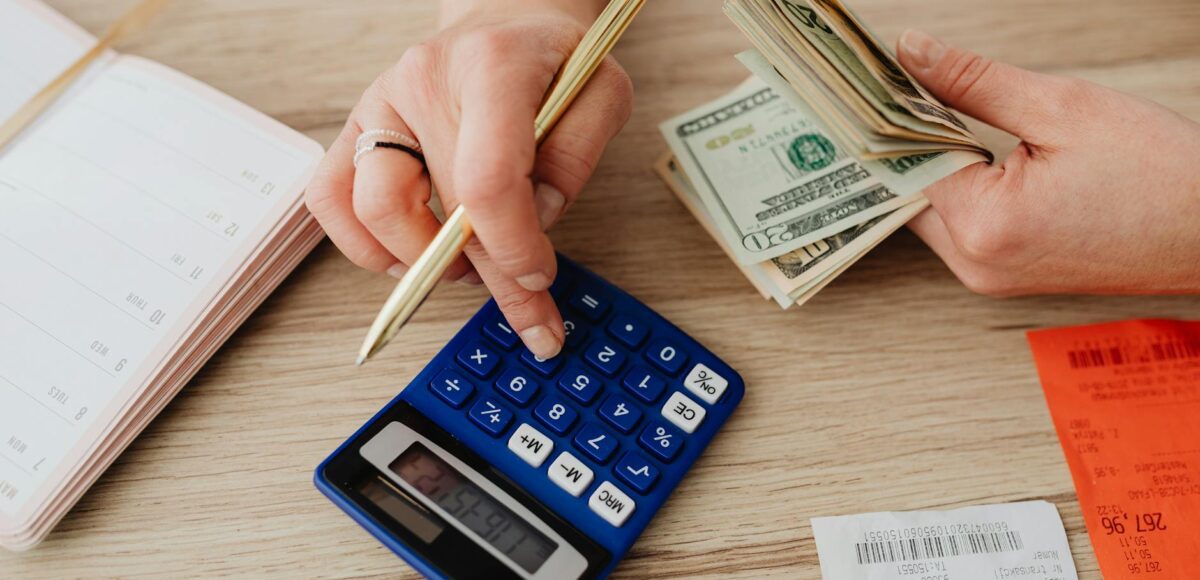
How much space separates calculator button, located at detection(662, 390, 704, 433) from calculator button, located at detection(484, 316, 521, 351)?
121 mm

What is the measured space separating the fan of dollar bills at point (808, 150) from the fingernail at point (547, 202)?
154mm

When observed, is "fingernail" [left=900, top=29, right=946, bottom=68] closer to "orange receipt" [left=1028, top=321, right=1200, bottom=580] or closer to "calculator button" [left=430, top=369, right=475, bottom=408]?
"orange receipt" [left=1028, top=321, right=1200, bottom=580]

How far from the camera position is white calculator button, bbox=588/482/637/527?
54cm

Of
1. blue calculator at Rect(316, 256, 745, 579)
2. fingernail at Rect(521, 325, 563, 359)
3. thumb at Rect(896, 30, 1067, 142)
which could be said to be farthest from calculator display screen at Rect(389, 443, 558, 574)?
thumb at Rect(896, 30, 1067, 142)

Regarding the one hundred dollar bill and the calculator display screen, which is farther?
the one hundred dollar bill

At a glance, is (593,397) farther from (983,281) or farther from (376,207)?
(983,281)

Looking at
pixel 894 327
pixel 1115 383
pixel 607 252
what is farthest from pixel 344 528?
pixel 1115 383

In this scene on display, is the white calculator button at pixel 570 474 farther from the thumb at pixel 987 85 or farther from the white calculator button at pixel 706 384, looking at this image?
the thumb at pixel 987 85

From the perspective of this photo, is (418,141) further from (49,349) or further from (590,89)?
(49,349)

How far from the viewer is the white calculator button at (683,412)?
1.91ft

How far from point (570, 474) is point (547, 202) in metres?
0.18

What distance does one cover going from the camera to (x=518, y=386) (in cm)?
60

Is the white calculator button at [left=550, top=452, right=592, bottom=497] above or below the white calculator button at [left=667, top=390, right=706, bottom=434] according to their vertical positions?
below

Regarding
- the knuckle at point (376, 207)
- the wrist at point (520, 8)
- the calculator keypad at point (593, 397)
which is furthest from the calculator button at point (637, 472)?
the wrist at point (520, 8)
